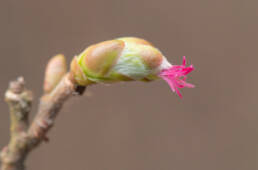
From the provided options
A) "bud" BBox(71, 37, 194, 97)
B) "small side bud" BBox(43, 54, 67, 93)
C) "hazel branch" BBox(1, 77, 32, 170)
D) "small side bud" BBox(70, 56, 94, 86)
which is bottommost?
"hazel branch" BBox(1, 77, 32, 170)

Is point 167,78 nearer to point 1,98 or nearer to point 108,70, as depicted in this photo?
point 108,70

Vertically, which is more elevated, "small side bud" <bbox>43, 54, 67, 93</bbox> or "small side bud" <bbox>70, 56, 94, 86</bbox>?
"small side bud" <bbox>70, 56, 94, 86</bbox>

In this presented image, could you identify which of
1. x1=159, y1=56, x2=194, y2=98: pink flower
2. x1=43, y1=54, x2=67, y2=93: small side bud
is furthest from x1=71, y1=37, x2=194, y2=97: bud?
x1=43, y1=54, x2=67, y2=93: small side bud

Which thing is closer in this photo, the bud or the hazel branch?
the bud

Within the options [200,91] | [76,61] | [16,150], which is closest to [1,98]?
[200,91]

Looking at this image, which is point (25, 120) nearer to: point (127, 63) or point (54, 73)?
point (54, 73)

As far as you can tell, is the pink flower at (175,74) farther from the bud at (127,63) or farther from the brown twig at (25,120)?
the brown twig at (25,120)

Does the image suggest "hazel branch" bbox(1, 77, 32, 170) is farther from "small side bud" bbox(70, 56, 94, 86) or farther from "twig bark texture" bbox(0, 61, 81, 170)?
"small side bud" bbox(70, 56, 94, 86)
